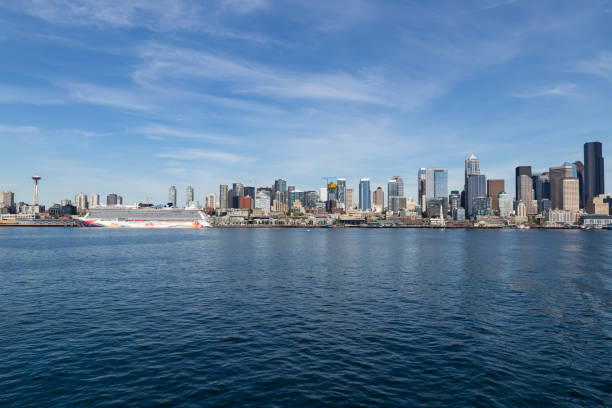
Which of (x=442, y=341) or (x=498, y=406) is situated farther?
(x=442, y=341)

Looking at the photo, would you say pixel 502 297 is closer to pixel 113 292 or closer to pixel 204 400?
pixel 204 400

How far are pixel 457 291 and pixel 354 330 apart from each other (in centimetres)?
2656

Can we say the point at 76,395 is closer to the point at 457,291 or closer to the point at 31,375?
the point at 31,375

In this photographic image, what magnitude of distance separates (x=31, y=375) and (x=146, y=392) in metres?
9.25

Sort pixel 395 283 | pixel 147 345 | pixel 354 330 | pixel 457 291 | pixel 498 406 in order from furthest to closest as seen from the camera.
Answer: pixel 395 283
pixel 457 291
pixel 354 330
pixel 147 345
pixel 498 406

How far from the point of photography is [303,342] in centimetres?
3134

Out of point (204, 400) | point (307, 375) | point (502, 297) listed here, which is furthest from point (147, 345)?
Answer: point (502, 297)

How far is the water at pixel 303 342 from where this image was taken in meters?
22.4

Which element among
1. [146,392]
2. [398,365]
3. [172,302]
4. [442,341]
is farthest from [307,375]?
[172,302]

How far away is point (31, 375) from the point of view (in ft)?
80.8

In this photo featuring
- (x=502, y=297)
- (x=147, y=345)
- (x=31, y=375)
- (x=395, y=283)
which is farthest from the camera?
(x=395, y=283)

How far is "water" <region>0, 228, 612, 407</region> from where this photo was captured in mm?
22375

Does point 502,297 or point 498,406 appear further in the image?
point 502,297

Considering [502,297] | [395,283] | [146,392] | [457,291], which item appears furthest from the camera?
[395,283]
